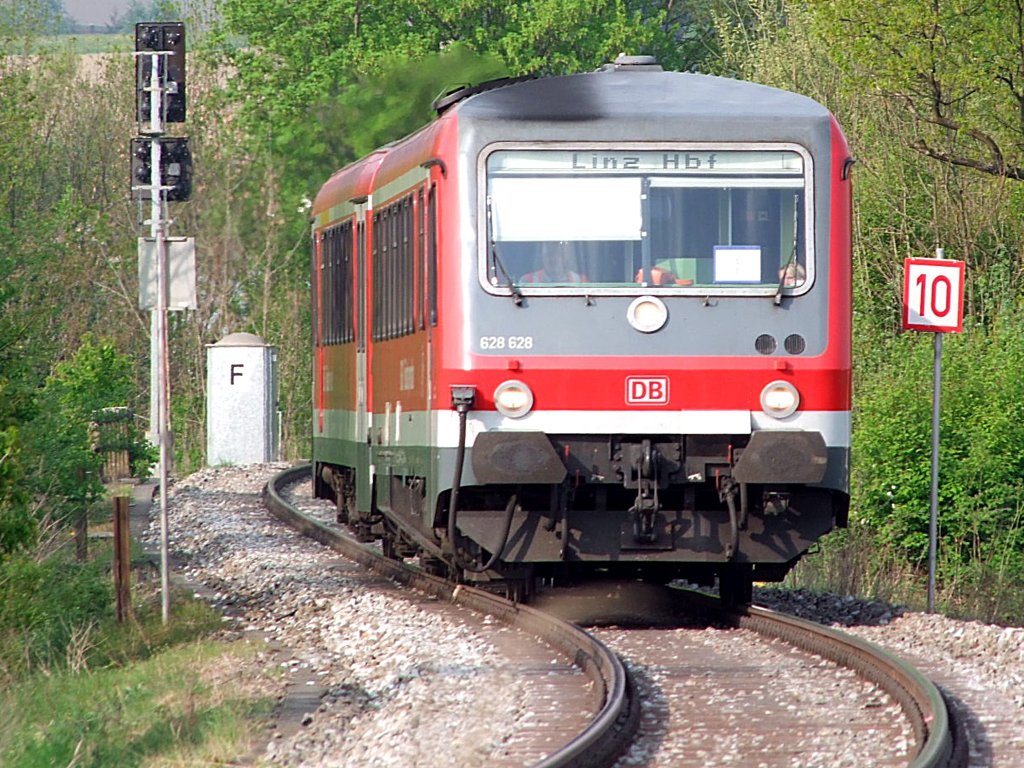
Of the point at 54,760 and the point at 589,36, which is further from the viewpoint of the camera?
the point at 589,36

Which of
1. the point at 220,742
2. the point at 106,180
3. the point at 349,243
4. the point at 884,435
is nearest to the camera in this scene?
the point at 220,742

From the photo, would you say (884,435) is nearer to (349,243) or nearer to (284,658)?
(349,243)

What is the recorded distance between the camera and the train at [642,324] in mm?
11547

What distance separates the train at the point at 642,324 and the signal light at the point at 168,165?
91.8 inches

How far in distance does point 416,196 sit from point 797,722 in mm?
5385

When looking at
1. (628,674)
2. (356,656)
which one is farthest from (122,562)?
(628,674)

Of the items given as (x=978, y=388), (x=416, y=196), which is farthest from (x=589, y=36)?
(x=416, y=196)

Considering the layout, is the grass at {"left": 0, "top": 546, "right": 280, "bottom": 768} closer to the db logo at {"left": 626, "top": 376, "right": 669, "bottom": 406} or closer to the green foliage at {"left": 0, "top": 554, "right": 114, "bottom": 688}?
the green foliage at {"left": 0, "top": 554, "right": 114, "bottom": 688}

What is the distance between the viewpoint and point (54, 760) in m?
8.41

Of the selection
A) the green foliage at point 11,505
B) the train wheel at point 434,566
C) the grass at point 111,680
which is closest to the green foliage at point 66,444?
the green foliage at point 11,505

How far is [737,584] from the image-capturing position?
12445 millimetres

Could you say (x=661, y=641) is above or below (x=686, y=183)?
below

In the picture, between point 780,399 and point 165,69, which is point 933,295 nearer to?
point 780,399

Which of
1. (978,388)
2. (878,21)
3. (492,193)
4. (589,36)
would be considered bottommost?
(978,388)
